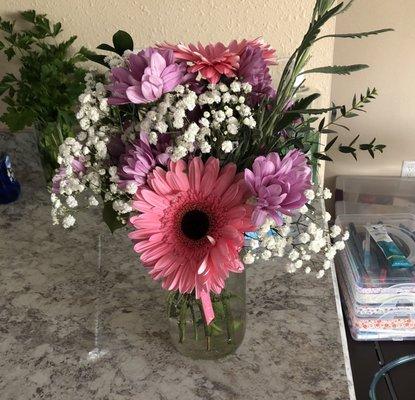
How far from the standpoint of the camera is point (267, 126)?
626 millimetres

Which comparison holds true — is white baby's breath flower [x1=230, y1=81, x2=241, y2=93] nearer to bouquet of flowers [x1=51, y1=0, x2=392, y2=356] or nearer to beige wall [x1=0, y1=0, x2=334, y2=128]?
bouquet of flowers [x1=51, y1=0, x2=392, y2=356]

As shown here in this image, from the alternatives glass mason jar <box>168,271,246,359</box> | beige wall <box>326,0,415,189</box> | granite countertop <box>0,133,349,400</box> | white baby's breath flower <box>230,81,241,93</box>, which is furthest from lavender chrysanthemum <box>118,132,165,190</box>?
beige wall <box>326,0,415,189</box>

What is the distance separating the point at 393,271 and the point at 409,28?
3.41 feet

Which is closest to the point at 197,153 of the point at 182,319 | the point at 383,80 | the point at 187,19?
the point at 182,319

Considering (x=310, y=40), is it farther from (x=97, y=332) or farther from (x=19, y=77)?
(x=19, y=77)

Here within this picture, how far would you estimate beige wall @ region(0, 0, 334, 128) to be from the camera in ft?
3.64

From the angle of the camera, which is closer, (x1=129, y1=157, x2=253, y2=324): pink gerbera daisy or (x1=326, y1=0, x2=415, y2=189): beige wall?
(x1=129, y1=157, x2=253, y2=324): pink gerbera daisy

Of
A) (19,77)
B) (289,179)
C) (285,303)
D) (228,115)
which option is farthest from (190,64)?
(19,77)

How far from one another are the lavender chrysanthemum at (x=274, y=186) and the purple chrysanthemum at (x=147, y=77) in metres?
0.13

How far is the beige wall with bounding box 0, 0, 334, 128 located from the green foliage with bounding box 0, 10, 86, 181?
1.7 inches

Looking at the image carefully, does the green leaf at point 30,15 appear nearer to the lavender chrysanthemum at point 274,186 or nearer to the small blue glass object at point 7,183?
the small blue glass object at point 7,183

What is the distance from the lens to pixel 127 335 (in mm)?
900

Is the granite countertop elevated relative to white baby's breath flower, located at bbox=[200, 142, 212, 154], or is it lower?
lower

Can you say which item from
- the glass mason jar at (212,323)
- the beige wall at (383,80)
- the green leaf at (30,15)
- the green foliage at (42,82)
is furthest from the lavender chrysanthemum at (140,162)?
the beige wall at (383,80)
